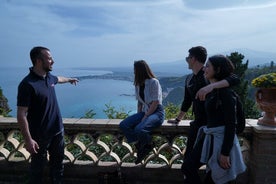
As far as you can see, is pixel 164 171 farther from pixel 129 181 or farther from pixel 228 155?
pixel 228 155

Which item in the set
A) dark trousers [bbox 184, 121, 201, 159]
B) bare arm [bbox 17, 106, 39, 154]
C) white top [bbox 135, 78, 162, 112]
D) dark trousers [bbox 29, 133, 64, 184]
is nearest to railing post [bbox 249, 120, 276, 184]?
dark trousers [bbox 184, 121, 201, 159]

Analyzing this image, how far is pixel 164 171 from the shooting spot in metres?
4.02

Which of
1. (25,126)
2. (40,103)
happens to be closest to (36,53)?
(40,103)

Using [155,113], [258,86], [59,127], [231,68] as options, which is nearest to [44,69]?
[59,127]

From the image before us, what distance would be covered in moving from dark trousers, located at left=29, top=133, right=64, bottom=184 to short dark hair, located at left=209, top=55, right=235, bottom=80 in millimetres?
1975

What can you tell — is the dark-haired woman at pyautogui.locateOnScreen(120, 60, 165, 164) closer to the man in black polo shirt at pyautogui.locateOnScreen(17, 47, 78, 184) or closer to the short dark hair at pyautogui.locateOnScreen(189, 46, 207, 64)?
the short dark hair at pyautogui.locateOnScreen(189, 46, 207, 64)

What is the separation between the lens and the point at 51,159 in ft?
12.3

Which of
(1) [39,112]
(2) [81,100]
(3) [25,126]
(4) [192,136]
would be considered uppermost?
(1) [39,112]

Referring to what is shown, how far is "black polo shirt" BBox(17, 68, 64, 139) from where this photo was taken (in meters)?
3.24

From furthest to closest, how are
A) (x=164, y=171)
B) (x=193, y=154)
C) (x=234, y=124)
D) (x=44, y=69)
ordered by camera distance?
(x=164, y=171), (x=44, y=69), (x=193, y=154), (x=234, y=124)

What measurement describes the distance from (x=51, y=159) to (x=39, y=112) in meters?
0.69

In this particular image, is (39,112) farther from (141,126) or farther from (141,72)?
(141,72)

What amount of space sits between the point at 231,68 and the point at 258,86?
32.0 inches

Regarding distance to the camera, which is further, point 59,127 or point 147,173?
point 147,173
